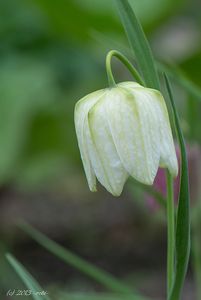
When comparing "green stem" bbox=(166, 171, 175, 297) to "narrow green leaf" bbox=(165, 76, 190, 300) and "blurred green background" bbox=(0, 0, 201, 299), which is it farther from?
"blurred green background" bbox=(0, 0, 201, 299)

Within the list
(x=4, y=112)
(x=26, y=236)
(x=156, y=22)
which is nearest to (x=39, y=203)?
(x=26, y=236)

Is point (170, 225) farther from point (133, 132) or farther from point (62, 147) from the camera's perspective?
point (62, 147)

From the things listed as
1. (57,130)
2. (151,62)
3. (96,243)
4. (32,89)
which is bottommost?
(96,243)

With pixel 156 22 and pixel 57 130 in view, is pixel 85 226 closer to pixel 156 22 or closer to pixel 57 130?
pixel 57 130

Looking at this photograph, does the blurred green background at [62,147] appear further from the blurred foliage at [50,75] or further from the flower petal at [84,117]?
the flower petal at [84,117]

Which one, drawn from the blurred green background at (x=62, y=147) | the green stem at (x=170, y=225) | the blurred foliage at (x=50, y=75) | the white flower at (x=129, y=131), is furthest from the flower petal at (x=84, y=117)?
the blurred foliage at (x=50, y=75)
